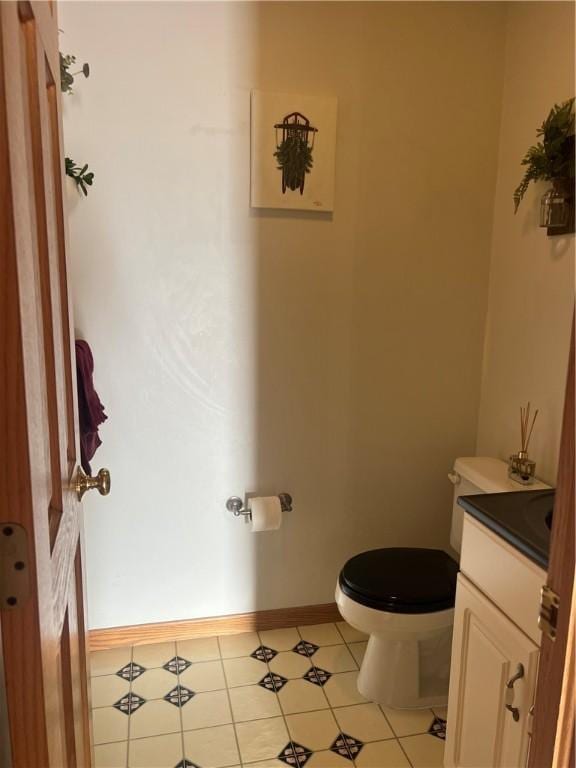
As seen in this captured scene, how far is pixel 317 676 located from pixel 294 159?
5.76 feet

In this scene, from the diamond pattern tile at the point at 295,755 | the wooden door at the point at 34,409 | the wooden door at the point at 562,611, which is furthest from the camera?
the diamond pattern tile at the point at 295,755

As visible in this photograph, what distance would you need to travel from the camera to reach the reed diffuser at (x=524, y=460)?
185 centimetres

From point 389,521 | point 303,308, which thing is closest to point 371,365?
point 303,308

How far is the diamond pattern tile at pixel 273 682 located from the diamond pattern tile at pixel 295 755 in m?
0.23

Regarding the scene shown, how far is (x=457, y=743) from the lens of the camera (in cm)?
147

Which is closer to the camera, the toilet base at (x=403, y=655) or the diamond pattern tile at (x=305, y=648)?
the toilet base at (x=403, y=655)

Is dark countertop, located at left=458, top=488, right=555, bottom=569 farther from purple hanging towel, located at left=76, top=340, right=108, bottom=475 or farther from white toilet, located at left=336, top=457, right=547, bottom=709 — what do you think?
purple hanging towel, located at left=76, top=340, right=108, bottom=475

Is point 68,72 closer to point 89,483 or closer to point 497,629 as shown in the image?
point 89,483

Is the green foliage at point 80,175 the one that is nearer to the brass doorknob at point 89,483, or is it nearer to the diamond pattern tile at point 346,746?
the brass doorknob at point 89,483

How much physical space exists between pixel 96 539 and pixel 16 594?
153cm

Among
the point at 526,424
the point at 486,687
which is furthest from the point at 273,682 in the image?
the point at 526,424

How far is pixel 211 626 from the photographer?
7.26 ft

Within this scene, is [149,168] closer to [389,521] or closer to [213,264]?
[213,264]

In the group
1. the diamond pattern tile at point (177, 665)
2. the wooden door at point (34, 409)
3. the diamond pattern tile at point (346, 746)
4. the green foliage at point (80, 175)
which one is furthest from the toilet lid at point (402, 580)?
the green foliage at point (80, 175)
